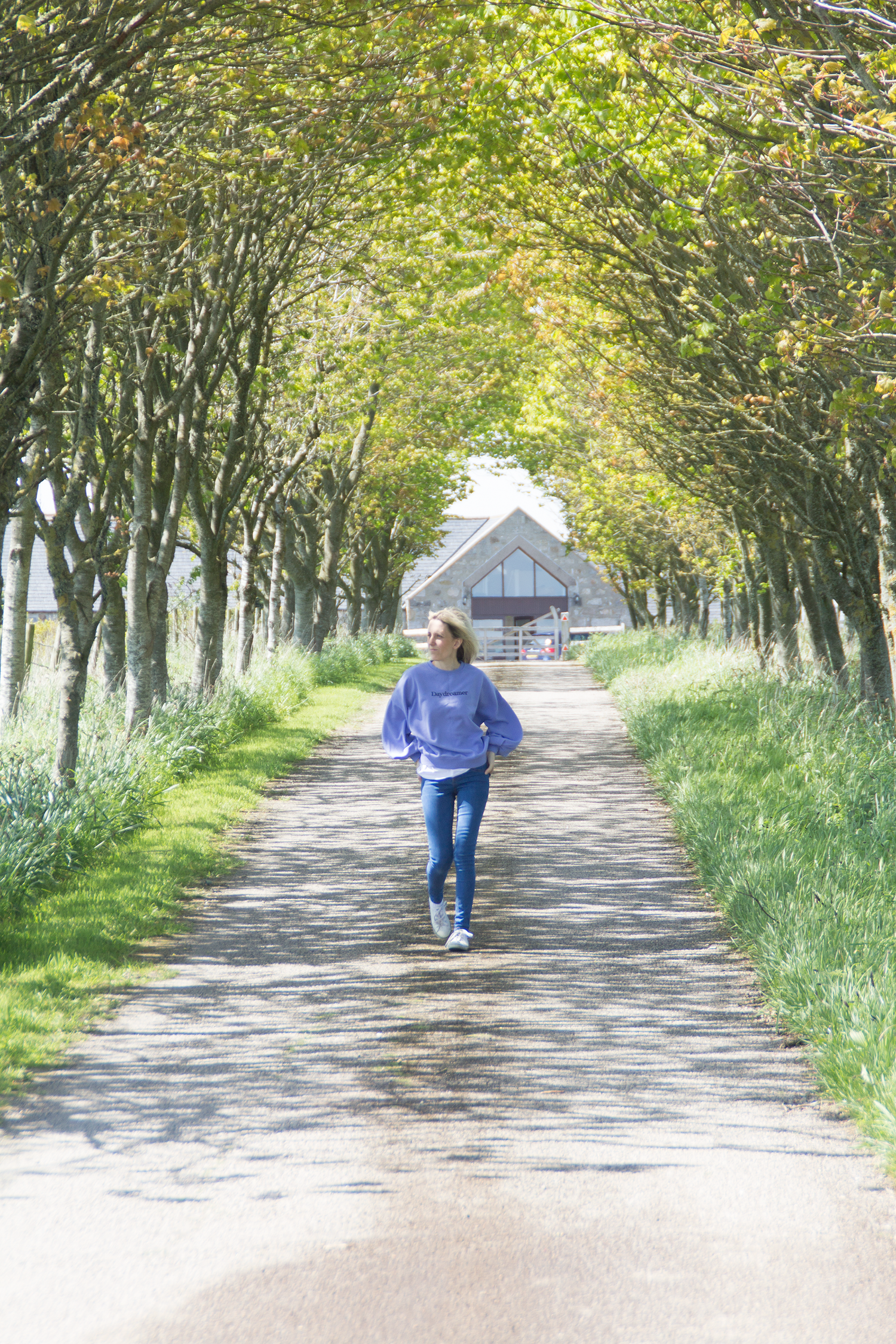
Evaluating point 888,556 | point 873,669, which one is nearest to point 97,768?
point 888,556

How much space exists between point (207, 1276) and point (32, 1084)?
1.74 metres

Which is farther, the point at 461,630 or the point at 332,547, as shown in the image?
the point at 332,547

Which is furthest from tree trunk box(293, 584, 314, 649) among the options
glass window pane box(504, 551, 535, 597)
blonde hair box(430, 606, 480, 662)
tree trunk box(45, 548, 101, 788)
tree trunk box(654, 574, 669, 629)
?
glass window pane box(504, 551, 535, 597)

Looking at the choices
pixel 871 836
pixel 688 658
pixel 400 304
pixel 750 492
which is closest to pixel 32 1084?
pixel 871 836

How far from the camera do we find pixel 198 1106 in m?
4.62

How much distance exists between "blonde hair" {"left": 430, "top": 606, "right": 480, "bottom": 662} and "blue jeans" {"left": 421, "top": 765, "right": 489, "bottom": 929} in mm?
687

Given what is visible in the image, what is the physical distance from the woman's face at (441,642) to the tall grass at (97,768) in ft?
9.29

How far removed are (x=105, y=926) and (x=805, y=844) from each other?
438 centimetres

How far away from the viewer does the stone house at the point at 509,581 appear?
200 feet

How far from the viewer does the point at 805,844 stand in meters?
7.73

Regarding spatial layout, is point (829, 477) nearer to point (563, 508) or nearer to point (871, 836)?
point (871, 836)

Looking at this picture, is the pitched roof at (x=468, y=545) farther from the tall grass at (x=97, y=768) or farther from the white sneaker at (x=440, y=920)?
the white sneaker at (x=440, y=920)

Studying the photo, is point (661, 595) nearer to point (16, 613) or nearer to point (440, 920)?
point (16, 613)

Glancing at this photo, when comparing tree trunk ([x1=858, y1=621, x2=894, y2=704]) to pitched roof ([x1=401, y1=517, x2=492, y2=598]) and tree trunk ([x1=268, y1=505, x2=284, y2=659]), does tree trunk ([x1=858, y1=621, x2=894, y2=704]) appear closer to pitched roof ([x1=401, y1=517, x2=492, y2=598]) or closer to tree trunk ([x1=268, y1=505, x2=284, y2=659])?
tree trunk ([x1=268, y1=505, x2=284, y2=659])
